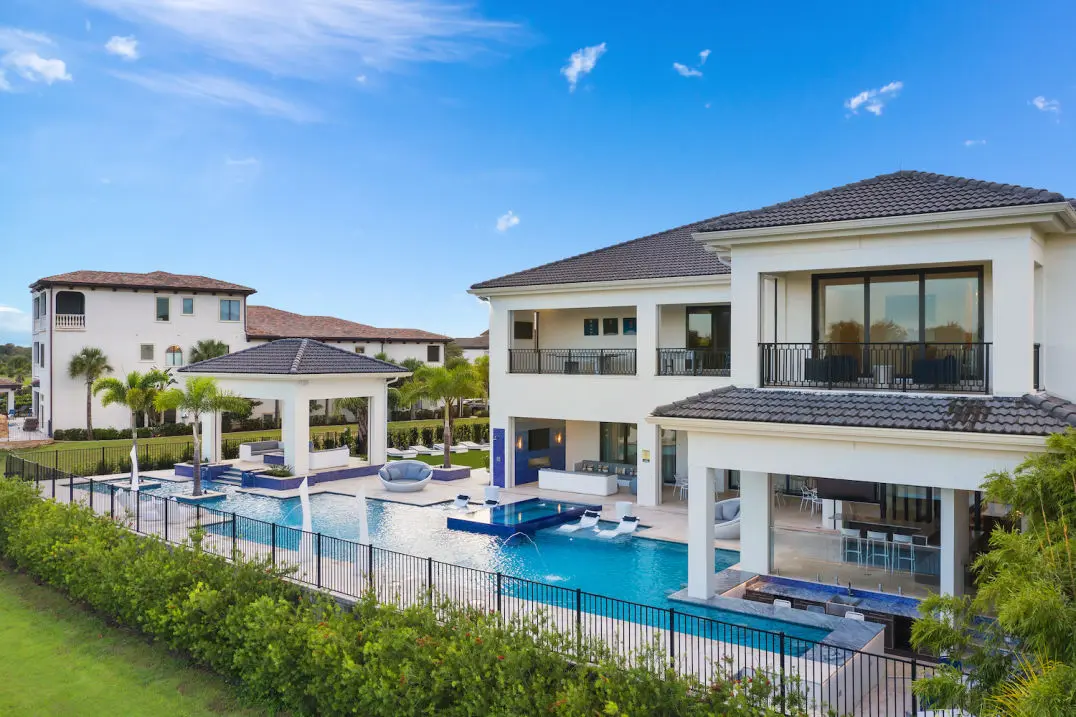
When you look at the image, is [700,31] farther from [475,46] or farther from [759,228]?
[759,228]

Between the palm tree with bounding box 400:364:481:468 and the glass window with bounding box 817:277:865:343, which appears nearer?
the glass window with bounding box 817:277:865:343

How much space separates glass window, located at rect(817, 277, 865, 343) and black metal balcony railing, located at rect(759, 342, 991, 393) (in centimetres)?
23

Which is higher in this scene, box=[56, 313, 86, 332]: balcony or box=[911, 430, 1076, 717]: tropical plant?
box=[56, 313, 86, 332]: balcony

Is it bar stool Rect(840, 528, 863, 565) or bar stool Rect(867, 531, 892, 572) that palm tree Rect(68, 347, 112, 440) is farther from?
bar stool Rect(867, 531, 892, 572)

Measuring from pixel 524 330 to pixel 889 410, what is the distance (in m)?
17.1

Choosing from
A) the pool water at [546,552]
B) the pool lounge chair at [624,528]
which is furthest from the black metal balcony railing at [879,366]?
the pool lounge chair at [624,528]

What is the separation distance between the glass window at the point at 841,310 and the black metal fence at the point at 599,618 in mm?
6459

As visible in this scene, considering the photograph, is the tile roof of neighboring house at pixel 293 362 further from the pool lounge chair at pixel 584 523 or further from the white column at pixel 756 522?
the white column at pixel 756 522

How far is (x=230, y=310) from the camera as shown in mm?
51969

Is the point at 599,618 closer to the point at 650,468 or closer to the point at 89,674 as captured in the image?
the point at 89,674

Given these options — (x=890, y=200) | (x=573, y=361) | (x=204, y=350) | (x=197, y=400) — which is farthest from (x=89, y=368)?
(x=890, y=200)

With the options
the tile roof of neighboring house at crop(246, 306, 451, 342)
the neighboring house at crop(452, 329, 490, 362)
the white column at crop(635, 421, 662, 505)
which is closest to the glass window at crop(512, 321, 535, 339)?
the white column at crop(635, 421, 662, 505)

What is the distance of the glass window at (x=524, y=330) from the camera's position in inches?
1115

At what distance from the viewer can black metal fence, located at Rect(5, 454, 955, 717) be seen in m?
9.50
